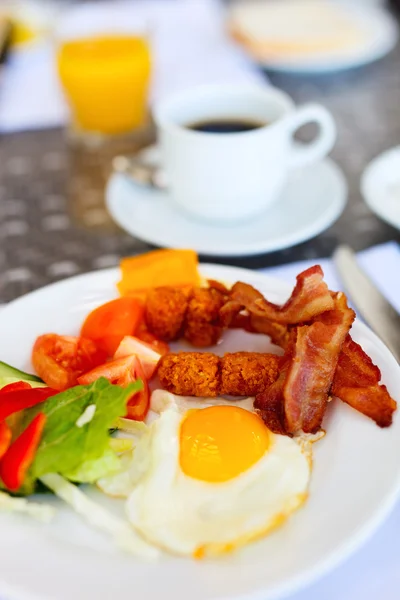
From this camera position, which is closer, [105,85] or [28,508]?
[28,508]

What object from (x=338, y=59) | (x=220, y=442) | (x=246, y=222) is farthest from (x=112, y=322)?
(x=338, y=59)

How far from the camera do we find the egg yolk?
3.41 ft

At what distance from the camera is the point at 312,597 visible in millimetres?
923

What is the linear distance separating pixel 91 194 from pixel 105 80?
1.69ft

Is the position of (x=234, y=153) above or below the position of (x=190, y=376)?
above

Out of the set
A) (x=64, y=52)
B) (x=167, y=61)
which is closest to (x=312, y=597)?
(x=64, y=52)

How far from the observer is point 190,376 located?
3.82ft

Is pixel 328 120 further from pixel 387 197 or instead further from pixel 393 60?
pixel 393 60

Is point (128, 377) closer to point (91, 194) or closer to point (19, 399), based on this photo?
point (19, 399)

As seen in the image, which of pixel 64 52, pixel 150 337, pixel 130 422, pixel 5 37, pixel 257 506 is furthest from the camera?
pixel 5 37

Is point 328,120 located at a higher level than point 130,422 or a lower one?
higher

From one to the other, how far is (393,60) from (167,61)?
1032 millimetres

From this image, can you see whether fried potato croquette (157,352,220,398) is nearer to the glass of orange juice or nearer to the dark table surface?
the dark table surface

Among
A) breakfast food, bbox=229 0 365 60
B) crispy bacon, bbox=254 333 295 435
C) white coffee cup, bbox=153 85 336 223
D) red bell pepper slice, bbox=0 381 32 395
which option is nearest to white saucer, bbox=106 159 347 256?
white coffee cup, bbox=153 85 336 223
